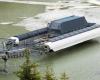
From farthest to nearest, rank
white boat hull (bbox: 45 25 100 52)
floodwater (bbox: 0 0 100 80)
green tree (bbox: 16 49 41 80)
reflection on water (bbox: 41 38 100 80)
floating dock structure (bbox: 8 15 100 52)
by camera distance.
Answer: floating dock structure (bbox: 8 15 100 52), white boat hull (bbox: 45 25 100 52), reflection on water (bbox: 41 38 100 80), floodwater (bbox: 0 0 100 80), green tree (bbox: 16 49 41 80)

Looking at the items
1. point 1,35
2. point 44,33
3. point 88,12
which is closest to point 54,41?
point 44,33

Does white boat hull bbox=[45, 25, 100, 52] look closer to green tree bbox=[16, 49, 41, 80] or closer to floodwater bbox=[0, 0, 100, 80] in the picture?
floodwater bbox=[0, 0, 100, 80]

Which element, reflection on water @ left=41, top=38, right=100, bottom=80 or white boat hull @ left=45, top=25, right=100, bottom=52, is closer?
reflection on water @ left=41, top=38, right=100, bottom=80

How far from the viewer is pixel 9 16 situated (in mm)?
32281

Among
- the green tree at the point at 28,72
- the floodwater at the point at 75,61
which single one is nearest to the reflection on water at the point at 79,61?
the floodwater at the point at 75,61

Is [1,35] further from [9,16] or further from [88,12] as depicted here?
[88,12]

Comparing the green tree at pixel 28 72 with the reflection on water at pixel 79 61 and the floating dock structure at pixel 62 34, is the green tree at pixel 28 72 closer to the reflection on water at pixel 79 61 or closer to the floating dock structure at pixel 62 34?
the reflection on water at pixel 79 61

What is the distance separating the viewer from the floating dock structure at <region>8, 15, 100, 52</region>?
2043 cm

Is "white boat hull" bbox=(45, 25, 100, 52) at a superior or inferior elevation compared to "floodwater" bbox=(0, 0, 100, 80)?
superior

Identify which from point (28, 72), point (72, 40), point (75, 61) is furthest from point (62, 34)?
point (28, 72)

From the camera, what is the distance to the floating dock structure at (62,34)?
804 inches

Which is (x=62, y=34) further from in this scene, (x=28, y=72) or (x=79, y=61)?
(x=28, y=72)

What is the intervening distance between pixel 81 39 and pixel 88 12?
10.4 metres

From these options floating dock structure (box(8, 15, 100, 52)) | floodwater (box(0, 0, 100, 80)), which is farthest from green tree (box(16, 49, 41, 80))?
floating dock structure (box(8, 15, 100, 52))
